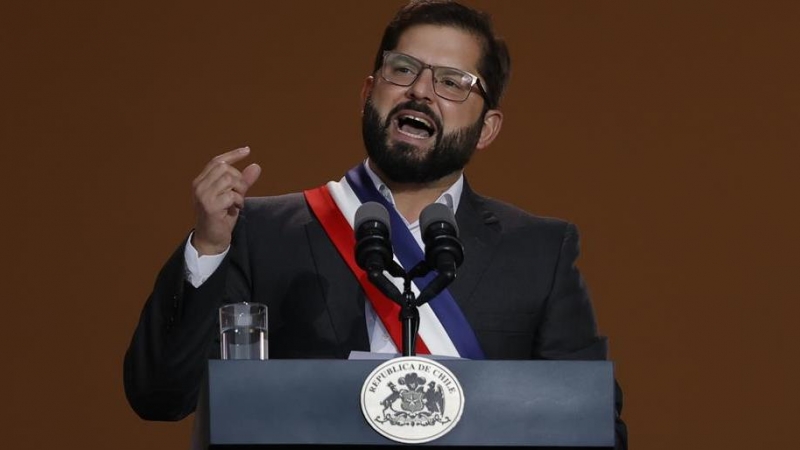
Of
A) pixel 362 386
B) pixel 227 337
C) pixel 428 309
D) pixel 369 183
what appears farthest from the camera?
pixel 369 183

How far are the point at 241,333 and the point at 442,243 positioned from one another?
0.36 meters

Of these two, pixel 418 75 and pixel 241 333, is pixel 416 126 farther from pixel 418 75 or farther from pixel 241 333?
pixel 241 333

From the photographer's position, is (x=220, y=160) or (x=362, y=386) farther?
(x=220, y=160)

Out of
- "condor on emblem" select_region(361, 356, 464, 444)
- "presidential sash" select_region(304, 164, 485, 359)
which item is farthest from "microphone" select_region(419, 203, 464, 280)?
"presidential sash" select_region(304, 164, 485, 359)

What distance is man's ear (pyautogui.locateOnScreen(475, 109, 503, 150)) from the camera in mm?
3322

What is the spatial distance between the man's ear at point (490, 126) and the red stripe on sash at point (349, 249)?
342 mm

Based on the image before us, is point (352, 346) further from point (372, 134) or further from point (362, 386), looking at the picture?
point (362, 386)

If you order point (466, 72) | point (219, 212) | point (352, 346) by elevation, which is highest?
point (466, 72)

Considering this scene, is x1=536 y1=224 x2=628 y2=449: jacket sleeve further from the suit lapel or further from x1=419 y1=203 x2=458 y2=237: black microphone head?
x1=419 y1=203 x2=458 y2=237: black microphone head

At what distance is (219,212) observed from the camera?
266 centimetres

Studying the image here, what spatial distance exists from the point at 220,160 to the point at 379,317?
53 centimetres

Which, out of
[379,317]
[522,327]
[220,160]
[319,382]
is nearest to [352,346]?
[379,317]

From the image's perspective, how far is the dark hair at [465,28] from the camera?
3.24 m

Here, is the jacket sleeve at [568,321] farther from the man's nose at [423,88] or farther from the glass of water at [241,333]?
the glass of water at [241,333]
